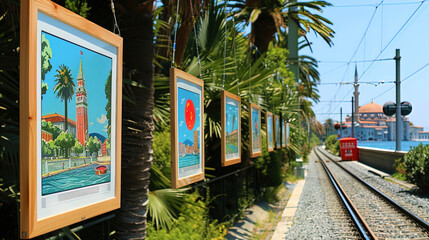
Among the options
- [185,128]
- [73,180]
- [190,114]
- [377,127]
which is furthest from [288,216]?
[377,127]

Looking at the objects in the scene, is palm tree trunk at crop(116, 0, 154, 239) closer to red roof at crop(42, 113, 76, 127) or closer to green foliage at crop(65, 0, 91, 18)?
green foliage at crop(65, 0, 91, 18)

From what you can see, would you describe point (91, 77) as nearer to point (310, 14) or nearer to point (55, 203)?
point (55, 203)

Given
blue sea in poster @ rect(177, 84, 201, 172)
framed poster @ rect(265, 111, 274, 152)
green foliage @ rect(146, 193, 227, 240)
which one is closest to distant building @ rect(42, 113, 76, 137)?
blue sea in poster @ rect(177, 84, 201, 172)

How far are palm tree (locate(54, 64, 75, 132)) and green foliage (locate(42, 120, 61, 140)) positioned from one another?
7 centimetres

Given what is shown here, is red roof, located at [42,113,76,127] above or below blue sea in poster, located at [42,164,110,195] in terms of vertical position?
above

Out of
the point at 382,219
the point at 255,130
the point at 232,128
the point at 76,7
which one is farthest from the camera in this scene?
the point at 382,219

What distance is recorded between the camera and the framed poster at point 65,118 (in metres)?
1.93

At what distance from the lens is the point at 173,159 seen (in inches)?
149

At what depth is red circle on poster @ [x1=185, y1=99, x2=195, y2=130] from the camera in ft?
13.5

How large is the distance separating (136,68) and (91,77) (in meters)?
1.74

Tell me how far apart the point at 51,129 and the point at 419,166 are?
50.6 feet

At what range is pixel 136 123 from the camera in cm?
404

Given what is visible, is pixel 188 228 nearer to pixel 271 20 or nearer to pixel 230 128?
pixel 230 128

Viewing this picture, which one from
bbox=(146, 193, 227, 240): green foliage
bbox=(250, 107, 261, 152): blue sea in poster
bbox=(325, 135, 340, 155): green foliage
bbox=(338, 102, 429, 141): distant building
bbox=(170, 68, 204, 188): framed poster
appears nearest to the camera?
bbox=(170, 68, 204, 188): framed poster
